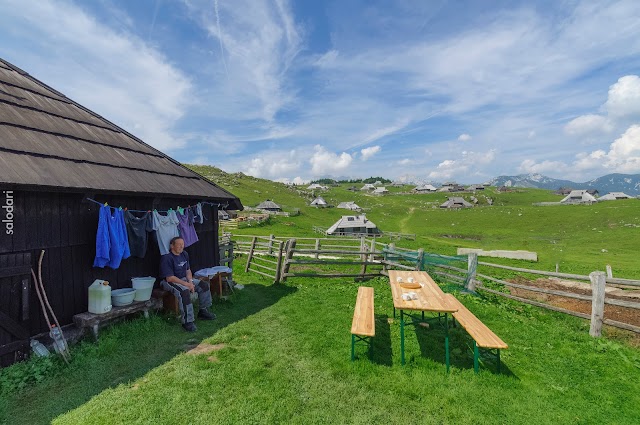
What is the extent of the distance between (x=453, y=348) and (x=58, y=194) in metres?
8.89

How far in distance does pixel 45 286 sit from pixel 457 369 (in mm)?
8141

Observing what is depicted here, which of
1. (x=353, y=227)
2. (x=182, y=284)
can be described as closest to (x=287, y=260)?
(x=182, y=284)

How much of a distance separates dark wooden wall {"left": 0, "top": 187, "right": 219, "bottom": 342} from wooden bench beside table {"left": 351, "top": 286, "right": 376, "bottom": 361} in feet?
19.5

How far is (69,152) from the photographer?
24.2 ft

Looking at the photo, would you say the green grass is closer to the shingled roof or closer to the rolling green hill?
the shingled roof

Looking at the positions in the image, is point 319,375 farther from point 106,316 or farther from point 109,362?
point 106,316

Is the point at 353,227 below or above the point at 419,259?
below

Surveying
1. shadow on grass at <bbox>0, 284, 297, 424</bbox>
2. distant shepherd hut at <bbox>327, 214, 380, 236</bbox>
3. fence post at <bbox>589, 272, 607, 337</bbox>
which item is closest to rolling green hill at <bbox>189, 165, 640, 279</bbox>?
distant shepherd hut at <bbox>327, 214, 380, 236</bbox>

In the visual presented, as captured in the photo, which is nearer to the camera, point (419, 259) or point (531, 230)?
point (419, 259)

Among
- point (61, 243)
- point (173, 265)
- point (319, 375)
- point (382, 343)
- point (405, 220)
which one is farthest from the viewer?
point (405, 220)

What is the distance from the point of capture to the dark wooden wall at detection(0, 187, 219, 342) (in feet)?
19.8

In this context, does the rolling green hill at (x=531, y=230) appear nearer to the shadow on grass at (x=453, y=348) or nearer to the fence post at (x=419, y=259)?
the fence post at (x=419, y=259)

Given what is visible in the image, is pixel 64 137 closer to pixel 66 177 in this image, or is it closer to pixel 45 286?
pixel 66 177

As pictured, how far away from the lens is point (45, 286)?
6434 millimetres
